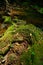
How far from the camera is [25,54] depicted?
25.5 ft

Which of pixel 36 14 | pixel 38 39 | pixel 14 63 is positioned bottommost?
pixel 36 14

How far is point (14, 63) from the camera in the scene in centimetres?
723

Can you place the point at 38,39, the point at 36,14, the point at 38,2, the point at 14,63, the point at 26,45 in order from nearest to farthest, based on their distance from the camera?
the point at 14,63
the point at 26,45
the point at 38,39
the point at 36,14
the point at 38,2

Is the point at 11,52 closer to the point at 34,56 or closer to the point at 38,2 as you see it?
the point at 34,56

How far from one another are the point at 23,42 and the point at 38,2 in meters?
11.7

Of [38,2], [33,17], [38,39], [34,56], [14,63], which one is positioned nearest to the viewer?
[14,63]

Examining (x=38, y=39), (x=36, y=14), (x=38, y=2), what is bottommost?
(x=38, y=2)

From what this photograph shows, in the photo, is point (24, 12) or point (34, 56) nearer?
point (34, 56)

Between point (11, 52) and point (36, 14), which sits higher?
point (11, 52)

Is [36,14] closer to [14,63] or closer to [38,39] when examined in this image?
[38,39]

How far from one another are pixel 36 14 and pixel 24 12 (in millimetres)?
999

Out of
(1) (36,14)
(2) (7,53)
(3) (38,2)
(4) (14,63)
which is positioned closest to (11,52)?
(2) (7,53)

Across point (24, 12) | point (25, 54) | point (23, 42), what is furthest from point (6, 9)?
point (25, 54)

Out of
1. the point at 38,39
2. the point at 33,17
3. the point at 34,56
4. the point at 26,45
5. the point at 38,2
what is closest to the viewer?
the point at 34,56
